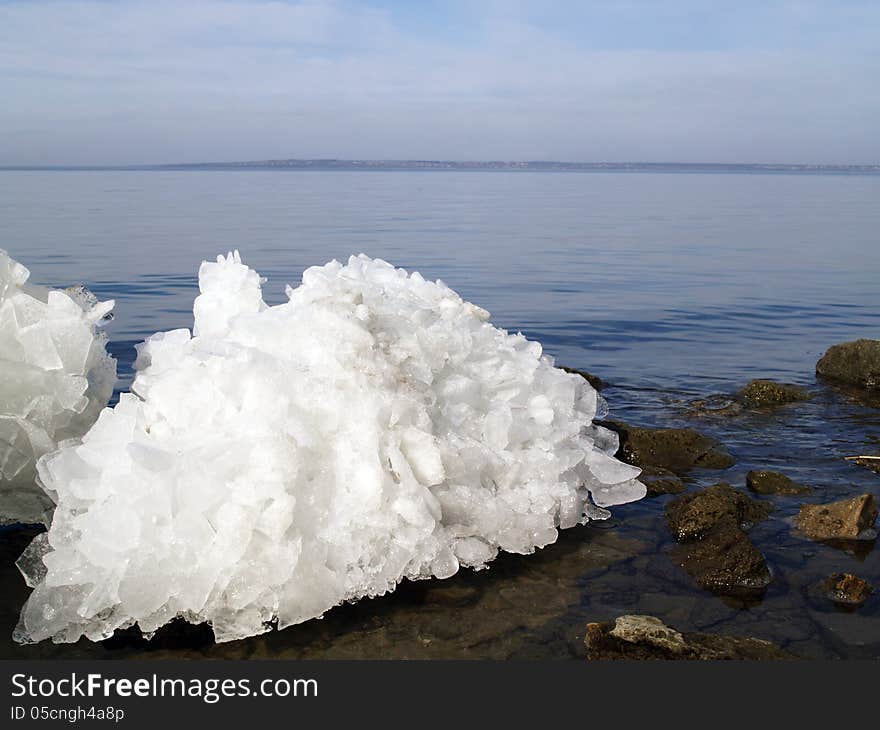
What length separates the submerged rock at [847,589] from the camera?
5.28 meters

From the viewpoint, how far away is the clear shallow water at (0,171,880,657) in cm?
503

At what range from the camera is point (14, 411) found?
595 centimetres

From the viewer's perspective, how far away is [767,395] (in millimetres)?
10078

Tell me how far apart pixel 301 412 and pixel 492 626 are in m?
1.76

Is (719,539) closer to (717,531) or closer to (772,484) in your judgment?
(717,531)

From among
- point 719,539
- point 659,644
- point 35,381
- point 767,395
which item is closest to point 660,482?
point 719,539

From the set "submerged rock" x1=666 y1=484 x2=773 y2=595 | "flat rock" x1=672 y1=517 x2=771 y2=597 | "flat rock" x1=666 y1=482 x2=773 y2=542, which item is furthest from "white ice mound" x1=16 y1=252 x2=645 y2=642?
"flat rock" x1=672 y1=517 x2=771 y2=597

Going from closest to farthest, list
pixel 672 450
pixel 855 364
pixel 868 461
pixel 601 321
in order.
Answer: pixel 868 461, pixel 672 450, pixel 855 364, pixel 601 321

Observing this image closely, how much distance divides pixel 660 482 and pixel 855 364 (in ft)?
17.4

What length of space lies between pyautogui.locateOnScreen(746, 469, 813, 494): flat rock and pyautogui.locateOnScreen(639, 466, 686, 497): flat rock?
1.91 feet

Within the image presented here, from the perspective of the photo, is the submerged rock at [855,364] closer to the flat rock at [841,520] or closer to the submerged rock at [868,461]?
the submerged rock at [868,461]

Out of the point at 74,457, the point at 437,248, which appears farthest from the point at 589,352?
the point at 437,248

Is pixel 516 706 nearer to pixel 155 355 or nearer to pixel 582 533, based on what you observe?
pixel 582 533

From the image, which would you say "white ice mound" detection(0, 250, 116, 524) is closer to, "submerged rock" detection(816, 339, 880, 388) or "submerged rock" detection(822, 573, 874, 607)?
"submerged rock" detection(822, 573, 874, 607)
